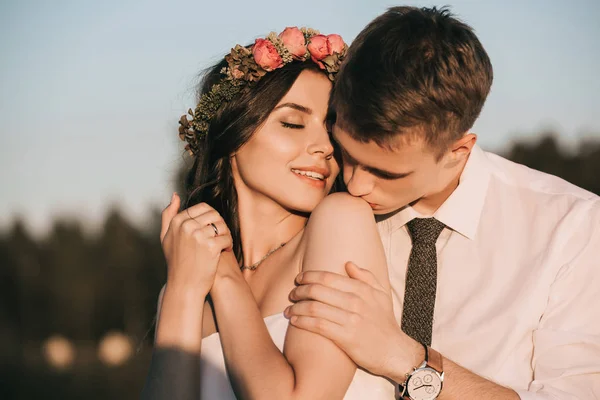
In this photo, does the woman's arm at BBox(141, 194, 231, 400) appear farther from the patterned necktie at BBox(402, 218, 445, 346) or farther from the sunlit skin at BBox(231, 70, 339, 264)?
the patterned necktie at BBox(402, 218, 445, 346)

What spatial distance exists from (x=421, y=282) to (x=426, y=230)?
0.25m

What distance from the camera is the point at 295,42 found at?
3.94m

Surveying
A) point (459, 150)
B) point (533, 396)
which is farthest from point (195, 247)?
point (533, 396)

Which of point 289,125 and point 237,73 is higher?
point 237,73

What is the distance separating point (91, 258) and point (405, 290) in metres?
19.4

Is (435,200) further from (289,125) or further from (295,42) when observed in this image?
(295,42)

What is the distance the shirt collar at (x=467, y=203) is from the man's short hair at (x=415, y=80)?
0.32 meters

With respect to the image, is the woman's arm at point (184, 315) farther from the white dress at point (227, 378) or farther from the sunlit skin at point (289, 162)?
the sunlit skin at point (289, 162)


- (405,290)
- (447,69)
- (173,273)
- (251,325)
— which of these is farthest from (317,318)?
(447,69)

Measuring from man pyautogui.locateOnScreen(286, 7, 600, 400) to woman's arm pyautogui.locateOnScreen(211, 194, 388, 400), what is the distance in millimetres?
78

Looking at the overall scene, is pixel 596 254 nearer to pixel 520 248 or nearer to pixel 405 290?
pixel 520 248

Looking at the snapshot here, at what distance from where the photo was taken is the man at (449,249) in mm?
2994

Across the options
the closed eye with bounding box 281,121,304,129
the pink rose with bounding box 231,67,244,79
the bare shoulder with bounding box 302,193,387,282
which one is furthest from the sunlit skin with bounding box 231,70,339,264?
the bare shoulder with bounding box 302,193,387,282

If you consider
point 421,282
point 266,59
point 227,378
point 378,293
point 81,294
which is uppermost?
point 266,59
